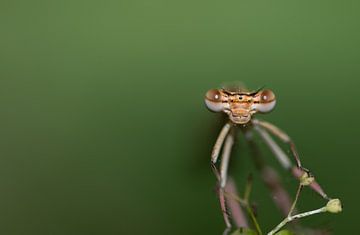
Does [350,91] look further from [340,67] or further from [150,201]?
[150,201]

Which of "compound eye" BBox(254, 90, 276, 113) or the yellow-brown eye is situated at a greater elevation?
the yellow-brown eye

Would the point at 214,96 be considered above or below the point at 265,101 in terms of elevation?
above

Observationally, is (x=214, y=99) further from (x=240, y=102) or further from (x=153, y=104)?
(x=153, y=104)

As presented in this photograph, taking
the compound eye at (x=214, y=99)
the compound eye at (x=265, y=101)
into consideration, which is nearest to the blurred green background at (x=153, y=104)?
the compound eye at (x=265, y=101)

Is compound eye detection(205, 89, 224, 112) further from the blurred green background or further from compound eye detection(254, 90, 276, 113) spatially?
the blurred green background

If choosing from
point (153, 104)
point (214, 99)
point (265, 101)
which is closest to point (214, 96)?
point (214, 99)

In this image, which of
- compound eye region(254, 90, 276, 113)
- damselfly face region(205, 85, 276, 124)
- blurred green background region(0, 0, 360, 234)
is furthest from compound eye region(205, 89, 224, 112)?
blurred green background region(0, 0, 360, 234)

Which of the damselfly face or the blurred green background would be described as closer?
the damselfly face
